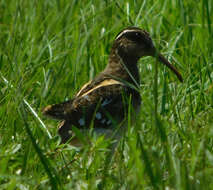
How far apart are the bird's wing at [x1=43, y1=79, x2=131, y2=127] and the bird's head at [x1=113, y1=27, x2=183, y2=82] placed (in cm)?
53

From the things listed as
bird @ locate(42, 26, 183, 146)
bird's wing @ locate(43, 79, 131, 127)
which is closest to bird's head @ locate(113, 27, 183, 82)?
bird @ locate(42, 26, 183, 146)

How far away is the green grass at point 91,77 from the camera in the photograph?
335cm

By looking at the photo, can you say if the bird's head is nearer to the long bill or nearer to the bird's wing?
the long bill

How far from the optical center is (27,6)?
7113 mm

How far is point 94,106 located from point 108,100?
15 cm

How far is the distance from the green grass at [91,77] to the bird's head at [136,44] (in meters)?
0.13

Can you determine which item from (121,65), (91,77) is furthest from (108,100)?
(91,77)

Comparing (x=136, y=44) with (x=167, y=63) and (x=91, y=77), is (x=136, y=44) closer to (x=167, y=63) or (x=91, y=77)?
(x=167, y=63)

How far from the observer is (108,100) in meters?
4.57

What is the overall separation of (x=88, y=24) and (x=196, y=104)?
1547mm

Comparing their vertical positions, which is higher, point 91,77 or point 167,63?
point 167,63

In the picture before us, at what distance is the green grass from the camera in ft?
11.0

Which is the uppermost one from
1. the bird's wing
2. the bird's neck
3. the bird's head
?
the bird's head

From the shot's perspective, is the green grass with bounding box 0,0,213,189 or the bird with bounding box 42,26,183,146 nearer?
the green grass with bounding box 0,0,213,189
